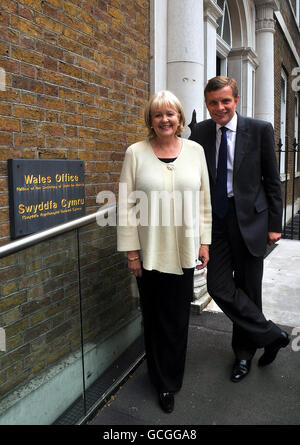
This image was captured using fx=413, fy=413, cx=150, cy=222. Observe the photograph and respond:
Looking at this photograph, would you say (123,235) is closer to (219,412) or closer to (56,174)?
(56,174)

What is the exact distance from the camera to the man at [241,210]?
8.55ft

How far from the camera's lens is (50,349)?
2.12 metres

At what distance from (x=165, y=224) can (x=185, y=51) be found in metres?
2.27

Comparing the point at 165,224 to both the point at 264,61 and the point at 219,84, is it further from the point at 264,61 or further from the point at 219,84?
Result: the point at 264,61

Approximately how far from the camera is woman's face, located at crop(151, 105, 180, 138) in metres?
2.23

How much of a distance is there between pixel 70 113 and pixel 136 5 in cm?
141

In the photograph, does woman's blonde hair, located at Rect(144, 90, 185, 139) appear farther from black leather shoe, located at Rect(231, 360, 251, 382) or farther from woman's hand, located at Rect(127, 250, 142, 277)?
black leather shoe, located at Rect(231, 360, 251, 382)

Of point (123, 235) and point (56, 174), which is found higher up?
point (56, 174)

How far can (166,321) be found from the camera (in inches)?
98.5

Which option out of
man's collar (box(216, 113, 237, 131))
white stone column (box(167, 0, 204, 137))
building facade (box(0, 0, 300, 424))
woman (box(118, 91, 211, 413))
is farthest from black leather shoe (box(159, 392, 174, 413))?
white stone column (box(167, 0, 204, 137))

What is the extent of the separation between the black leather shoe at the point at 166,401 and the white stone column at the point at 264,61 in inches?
267

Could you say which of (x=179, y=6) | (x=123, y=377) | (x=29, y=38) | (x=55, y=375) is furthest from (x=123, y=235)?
(x=179, y=6)

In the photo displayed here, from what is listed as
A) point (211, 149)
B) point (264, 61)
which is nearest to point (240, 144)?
point (211, 149)

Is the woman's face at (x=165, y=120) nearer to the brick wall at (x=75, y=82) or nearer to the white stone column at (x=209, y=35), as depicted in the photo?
the brick wall at (x=75, y=82)
